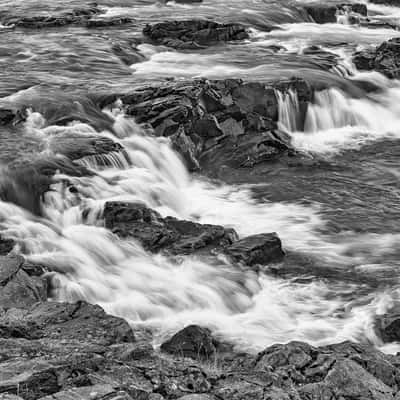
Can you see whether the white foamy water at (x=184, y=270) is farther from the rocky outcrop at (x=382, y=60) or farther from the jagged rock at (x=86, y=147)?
the rocky outcrop at (x=382, y=60)

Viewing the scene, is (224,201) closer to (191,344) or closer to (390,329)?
(390,329)

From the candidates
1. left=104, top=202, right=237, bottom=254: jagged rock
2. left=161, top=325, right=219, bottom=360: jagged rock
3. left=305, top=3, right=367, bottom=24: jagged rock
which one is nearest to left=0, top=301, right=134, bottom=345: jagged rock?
left=161, top=325, right=219, bottom=360: jagged rock

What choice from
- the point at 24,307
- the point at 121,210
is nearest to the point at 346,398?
the point at 24,307

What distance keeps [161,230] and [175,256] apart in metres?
0.79

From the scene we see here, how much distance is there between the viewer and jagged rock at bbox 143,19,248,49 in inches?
1043

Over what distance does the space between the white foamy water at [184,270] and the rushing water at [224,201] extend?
0.09 ft

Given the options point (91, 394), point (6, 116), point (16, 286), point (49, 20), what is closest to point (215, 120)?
point (6, 116)

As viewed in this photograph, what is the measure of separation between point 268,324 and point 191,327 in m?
2.05

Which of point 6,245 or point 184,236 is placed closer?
point 6,245

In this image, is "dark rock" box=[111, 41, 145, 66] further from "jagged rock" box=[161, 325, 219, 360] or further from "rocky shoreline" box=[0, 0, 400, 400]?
"jagged rock" box=[161, 325, 219, 360]

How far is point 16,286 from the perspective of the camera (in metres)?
10.1

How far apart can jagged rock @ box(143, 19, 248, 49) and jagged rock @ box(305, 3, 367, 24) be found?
6.10m

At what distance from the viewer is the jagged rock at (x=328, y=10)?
32.7m

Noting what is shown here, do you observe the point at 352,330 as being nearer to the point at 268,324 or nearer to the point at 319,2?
the point at 268,324
